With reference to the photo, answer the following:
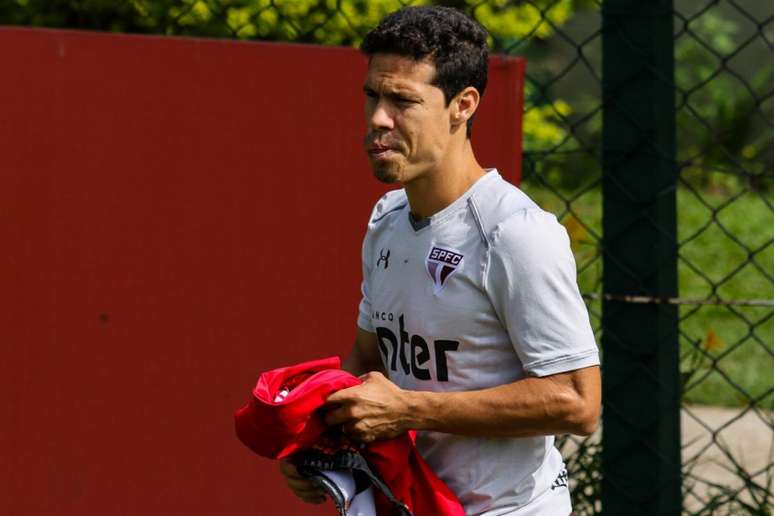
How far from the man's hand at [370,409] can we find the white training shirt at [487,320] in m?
0.17

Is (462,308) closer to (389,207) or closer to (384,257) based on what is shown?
(384,257)

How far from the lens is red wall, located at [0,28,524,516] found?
3.38 meters

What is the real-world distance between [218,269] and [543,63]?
25.8 ft

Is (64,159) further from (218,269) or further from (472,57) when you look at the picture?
(472,57)

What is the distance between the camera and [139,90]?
134 inches

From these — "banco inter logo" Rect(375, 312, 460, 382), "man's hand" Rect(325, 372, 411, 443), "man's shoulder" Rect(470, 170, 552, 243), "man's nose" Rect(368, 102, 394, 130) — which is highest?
"man's nose" Rect(368, 102, 394, 130)

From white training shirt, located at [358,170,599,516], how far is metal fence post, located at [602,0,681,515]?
0.93 metres

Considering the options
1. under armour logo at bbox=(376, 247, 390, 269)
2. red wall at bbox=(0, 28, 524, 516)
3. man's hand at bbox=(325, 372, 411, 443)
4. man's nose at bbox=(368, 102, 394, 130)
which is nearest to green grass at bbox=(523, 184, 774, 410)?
red wall at bbox=(0, 28, 524, 516)

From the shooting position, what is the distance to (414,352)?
8.55 ft

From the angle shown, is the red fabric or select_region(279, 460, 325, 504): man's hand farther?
select_region(279, 460, 325, 504): man's hand

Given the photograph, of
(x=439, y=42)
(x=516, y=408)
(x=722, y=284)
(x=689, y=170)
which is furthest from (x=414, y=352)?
(x=689, y=170)

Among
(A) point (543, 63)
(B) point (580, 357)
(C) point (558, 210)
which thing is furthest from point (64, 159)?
(A) point (543, 63)

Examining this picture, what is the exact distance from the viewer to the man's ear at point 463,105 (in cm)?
258

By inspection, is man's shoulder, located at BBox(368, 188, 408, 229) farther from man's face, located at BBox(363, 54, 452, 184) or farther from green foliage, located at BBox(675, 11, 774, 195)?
green foliage, located at BBox(675, 11, 774, 195)
